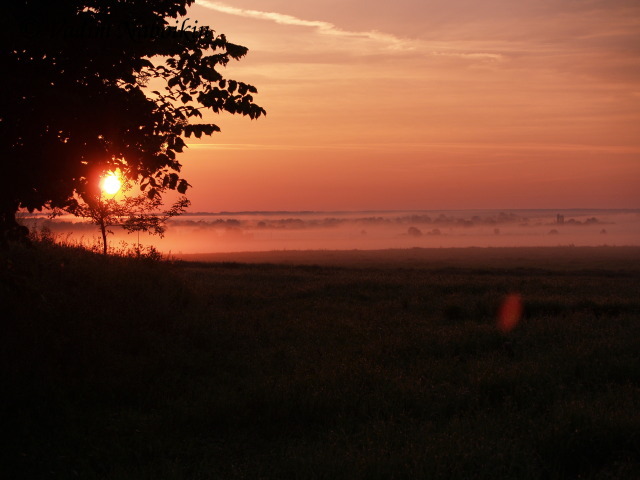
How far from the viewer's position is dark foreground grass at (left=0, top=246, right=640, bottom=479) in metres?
7.12

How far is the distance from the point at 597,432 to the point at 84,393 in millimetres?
8065

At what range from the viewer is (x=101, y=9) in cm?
898

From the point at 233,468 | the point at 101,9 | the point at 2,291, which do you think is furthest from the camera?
the point at 2,291

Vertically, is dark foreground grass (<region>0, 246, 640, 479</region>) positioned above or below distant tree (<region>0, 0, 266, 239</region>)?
below

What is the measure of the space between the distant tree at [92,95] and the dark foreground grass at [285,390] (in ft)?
7.46

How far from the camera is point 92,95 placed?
9.22 m

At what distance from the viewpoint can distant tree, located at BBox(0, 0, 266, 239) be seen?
28.3ft

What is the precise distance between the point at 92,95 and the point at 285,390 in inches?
232

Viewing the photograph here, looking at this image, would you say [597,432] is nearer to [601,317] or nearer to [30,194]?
[30,194]

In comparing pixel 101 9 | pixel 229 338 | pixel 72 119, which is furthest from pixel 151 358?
pixel 101 9

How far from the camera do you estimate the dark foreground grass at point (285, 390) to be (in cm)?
712

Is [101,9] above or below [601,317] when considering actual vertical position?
above

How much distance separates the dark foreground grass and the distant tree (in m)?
2.27

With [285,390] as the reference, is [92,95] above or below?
above
